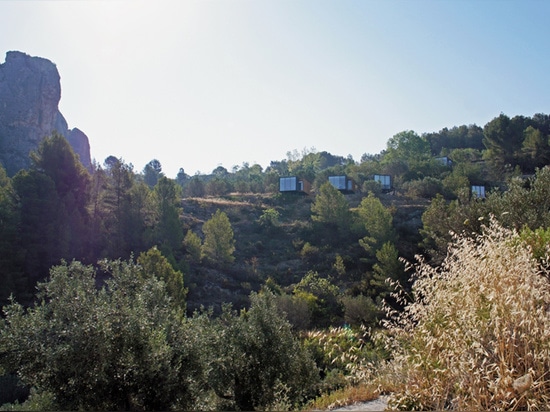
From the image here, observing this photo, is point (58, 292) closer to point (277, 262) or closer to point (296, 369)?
point (296, 369)

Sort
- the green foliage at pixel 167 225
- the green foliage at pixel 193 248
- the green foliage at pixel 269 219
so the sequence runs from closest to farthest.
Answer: the green foliage at pixel 167 225 → the green foliage at pixel 193 248 → the green foliage at pixel 269 219

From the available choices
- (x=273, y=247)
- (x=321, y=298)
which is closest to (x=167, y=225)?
(x=321, y=298)

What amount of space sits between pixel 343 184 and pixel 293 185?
583 cm

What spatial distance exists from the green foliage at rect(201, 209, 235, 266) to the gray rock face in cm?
3816

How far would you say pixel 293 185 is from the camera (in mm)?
52188

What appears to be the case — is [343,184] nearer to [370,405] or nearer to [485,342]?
[370,405]

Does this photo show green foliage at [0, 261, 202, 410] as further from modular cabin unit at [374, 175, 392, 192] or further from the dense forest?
modular cabin unit at [374, 175, 392, 192]

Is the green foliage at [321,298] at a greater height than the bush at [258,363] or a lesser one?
lesser

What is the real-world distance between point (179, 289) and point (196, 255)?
33.8 ft

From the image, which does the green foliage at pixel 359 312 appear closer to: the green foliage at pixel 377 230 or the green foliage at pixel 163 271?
the green foliage at pixel 377 230

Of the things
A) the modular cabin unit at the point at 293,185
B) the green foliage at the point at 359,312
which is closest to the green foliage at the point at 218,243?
the green foliage at the point at 359,312

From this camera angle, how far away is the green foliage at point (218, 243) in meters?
29.9

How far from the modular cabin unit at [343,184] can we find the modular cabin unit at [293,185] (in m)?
3.18

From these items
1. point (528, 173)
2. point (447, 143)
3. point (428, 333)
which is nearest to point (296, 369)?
point (428, 333)
